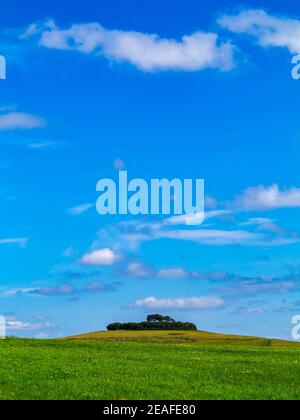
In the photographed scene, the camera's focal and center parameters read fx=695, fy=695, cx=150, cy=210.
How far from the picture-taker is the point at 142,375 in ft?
134

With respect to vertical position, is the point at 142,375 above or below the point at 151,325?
below

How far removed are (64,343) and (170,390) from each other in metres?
29.0

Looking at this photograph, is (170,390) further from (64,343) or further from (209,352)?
(64,343)

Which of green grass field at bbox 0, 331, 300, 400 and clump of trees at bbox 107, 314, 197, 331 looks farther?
clump of trees at bbox 107, 314, 197, 331

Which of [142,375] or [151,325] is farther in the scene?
[151,325]

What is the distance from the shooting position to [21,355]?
48219mm

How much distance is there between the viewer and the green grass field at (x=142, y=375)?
3550 cm

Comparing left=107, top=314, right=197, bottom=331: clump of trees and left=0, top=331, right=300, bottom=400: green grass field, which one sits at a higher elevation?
left=107, top=314, right=197, bottom=331: clump of trees

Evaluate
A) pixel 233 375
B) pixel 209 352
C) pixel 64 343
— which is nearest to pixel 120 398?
pixel 233 375

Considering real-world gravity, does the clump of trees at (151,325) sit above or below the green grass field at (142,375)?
above

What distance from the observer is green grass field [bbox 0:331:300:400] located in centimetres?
3550

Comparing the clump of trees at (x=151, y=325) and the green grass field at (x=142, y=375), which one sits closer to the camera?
the green grass field at (x=142, y=375)
